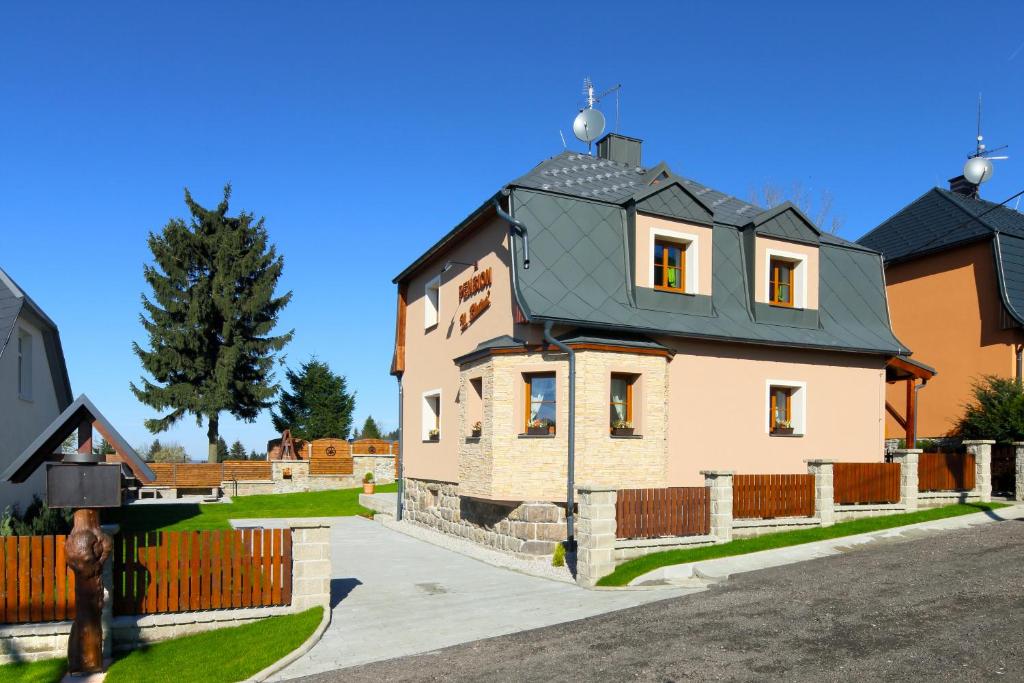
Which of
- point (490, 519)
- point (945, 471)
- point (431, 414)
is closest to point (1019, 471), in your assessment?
point (945, 471)

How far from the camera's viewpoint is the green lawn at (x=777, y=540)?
1270 cm

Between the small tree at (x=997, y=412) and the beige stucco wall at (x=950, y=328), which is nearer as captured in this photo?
the small tree at (x=997, y=412)

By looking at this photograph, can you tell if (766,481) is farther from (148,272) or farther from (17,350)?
(148,272)

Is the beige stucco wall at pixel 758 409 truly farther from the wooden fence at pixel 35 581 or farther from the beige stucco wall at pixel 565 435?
the wooden fence at pixel 35 581

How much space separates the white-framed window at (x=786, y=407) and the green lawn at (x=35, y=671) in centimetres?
1479

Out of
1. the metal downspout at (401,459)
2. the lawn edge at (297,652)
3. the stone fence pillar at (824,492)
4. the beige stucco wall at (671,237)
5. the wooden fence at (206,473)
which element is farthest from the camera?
the wooden fence at (206,473)

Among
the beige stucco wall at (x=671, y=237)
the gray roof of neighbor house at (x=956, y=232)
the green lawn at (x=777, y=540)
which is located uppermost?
the gray roof of neighbor house at (x=956, y=232)

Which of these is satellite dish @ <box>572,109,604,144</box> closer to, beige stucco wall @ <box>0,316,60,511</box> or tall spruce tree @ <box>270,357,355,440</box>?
beige stucco wall @ <box>0,316,60,511</box>

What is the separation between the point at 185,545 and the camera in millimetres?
10305

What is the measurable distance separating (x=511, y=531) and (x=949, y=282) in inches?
654

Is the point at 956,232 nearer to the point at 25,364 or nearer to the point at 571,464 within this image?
the point at 571,464

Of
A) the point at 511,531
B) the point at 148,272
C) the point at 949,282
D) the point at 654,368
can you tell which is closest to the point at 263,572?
the point at 511,531

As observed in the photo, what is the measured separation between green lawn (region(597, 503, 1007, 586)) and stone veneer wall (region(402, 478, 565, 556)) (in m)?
2.87

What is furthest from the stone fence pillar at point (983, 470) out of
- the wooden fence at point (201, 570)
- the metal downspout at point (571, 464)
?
the wooden fence at point (201, 570)
